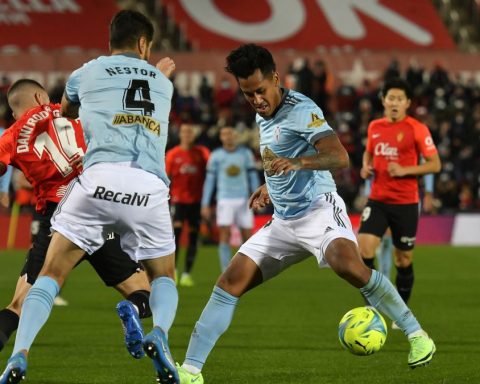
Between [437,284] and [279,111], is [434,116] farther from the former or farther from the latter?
[279,111]

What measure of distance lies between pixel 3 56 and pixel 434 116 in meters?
10.8

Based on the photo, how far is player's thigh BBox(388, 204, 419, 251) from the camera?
10.9 meters

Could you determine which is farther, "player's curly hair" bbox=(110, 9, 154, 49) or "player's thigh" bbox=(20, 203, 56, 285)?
"player's thigh" bbox=(20, 203, 56, 285)

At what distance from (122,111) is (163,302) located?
44.4 inches

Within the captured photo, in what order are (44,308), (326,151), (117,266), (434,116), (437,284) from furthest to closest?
(434,116) → (437,284) → (117,266) → (326,151) → (44,308)

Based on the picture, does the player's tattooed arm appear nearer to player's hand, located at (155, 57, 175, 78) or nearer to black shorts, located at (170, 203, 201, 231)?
player's hand, located at (155, 57, 175, 78)

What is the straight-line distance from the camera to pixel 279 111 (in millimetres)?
7125

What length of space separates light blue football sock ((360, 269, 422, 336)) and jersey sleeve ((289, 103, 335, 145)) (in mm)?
→ 977

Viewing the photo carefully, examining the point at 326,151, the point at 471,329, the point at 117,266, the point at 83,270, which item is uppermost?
the point at 326,151

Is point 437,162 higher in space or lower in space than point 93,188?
lower

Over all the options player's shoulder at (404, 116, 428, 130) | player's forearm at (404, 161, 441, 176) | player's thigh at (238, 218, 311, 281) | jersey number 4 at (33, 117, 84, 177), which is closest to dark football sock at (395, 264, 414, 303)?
player's forearm at (404, 161, 441, 176)

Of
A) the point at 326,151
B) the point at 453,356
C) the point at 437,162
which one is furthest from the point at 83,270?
the point at 326,151

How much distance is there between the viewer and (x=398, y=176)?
428 inches

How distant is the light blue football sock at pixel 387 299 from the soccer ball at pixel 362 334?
17cm
